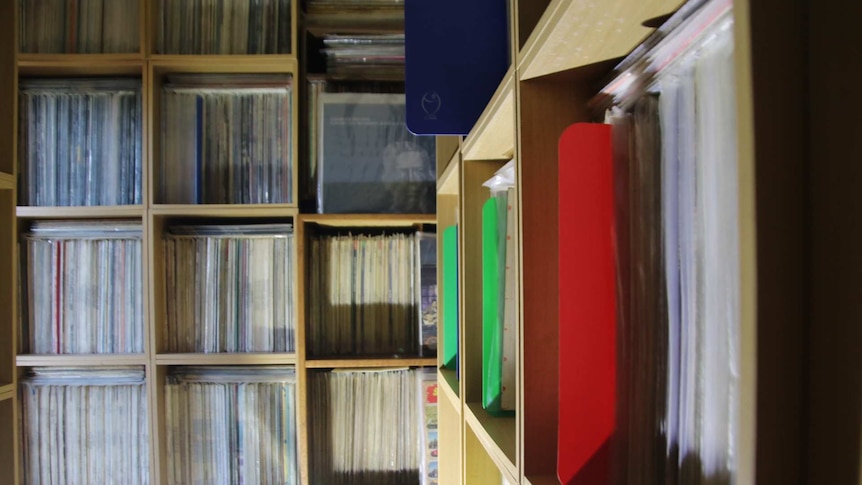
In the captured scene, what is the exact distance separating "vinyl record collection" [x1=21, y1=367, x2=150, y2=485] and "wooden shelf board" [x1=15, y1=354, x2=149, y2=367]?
2.8 inches

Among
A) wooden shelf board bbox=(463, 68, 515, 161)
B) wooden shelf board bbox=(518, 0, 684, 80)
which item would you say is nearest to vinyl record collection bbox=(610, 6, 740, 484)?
wooden shelf board bbox=(518, 0, 684, 80)

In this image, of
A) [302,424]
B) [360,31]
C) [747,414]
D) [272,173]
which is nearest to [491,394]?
[747,414]

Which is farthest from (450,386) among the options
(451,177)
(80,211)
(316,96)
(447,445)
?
(80,211)

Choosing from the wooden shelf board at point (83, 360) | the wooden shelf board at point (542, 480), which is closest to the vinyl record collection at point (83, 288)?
the wooden shelf board at point (83, 360)

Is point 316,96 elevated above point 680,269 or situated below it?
above

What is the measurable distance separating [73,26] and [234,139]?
594mm

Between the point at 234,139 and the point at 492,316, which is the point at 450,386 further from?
the point at 234,139

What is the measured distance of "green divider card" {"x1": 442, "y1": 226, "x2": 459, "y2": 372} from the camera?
Answer: 1.32m

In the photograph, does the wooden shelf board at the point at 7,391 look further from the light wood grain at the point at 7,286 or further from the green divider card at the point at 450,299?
the green divider card at the point at 450,299

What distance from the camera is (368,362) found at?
1842mm

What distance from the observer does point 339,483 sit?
6.46 feet

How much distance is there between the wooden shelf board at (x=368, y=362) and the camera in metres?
1.83

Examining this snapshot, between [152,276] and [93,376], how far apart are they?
0.38 m

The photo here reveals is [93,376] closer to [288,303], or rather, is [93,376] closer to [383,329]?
[288,303]
